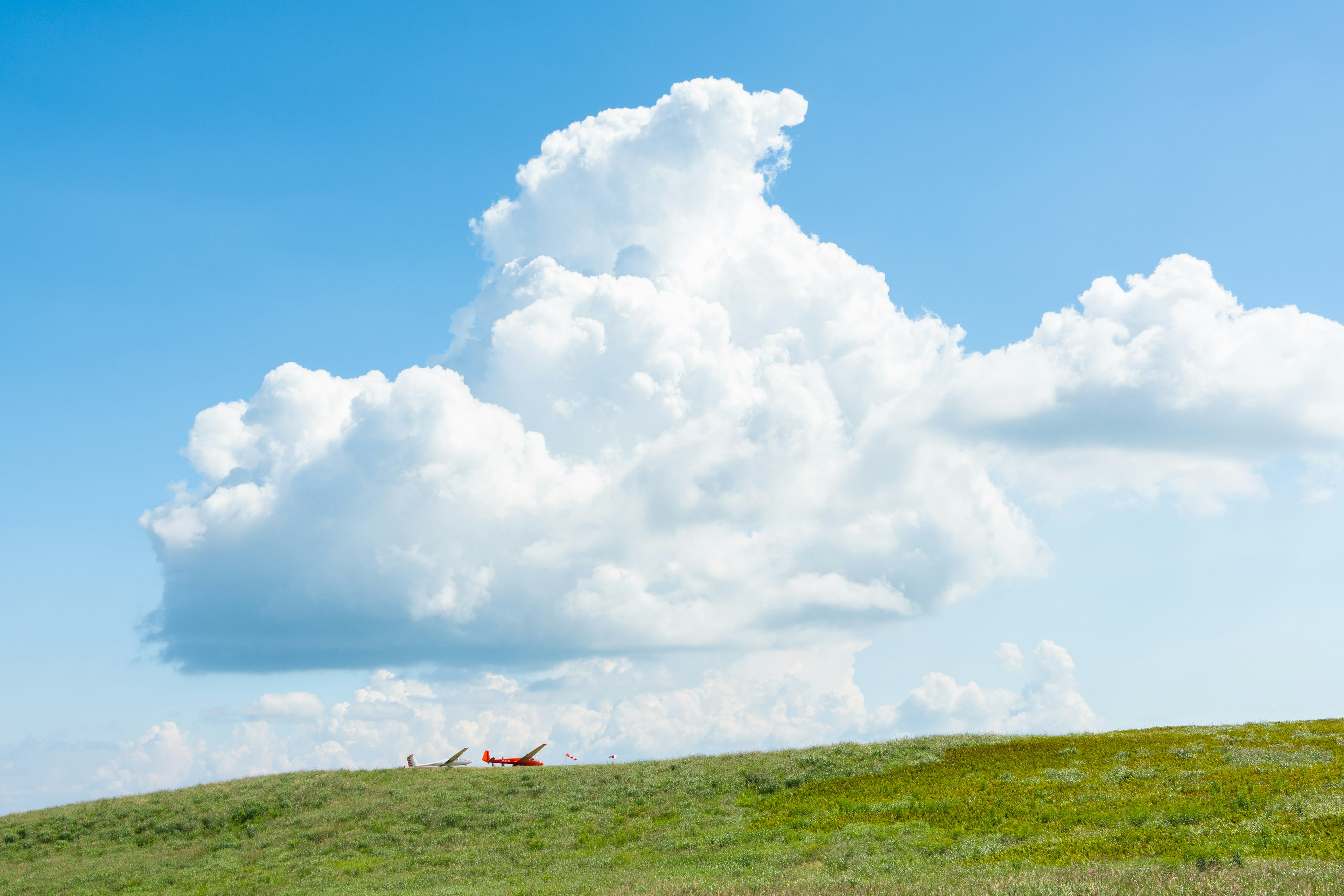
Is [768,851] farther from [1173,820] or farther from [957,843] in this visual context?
[1173,820]

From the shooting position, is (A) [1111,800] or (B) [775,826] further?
(B) [775,826]

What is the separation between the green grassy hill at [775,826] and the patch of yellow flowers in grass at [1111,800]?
12 cm

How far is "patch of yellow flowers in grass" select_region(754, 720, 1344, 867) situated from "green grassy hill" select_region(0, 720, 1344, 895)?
12cm

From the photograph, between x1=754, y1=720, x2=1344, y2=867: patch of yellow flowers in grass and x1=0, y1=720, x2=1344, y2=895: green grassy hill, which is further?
x1=754, y1=720, x2=1344, y2=867: patch of yellow flowers in grass

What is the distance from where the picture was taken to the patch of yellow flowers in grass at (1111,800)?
70.6ft

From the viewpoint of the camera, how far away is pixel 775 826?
31.0 metres

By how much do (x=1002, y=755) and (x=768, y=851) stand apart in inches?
682

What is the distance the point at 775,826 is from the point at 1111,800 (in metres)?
11.2

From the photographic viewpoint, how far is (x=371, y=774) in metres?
49.1

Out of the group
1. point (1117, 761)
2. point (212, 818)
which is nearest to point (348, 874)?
point (212, 818)

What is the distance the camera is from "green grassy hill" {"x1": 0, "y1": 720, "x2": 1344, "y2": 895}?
2078 centimetres

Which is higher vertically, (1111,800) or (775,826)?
(1111,800)

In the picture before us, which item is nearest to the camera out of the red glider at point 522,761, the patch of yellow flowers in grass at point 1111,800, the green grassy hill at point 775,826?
the green grassy hill at point 775,826

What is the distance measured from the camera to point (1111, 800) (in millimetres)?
27906
